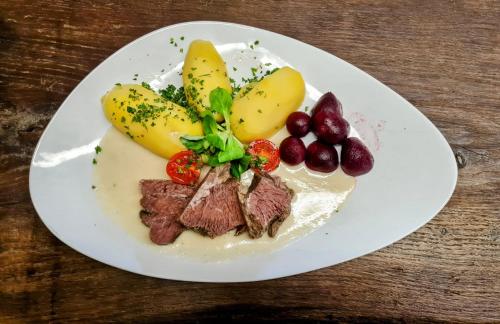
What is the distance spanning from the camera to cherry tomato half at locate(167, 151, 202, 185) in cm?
221

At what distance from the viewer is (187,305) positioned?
2312 mm

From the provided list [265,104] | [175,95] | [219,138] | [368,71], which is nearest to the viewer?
[219,138]

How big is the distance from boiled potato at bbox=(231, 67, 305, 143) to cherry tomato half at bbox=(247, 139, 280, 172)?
37mm

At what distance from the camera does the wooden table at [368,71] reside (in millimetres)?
2309

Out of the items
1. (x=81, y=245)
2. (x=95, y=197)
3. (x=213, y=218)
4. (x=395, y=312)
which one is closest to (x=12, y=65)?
(x=95, y=197)

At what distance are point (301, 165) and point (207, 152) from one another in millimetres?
519

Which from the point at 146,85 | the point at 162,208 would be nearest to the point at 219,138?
the point at 162,208

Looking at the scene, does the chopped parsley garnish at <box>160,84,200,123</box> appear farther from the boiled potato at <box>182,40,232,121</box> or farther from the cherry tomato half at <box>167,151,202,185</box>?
the cherry tomato half at <box>167,151,202,185</box>

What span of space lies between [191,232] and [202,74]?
2.70 ft

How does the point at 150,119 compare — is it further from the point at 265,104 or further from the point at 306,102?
the point at 306,102

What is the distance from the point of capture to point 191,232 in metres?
2.25

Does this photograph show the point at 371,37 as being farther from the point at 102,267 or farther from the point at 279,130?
the point at 102,267

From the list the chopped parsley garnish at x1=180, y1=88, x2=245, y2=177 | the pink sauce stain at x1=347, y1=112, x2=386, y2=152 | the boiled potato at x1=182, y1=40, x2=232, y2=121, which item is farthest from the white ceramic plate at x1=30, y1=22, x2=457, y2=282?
the chopped parsley garnish at x1=180, y1=88, x2=245, y2=177

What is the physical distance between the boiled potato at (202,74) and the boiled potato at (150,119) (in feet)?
0.34
